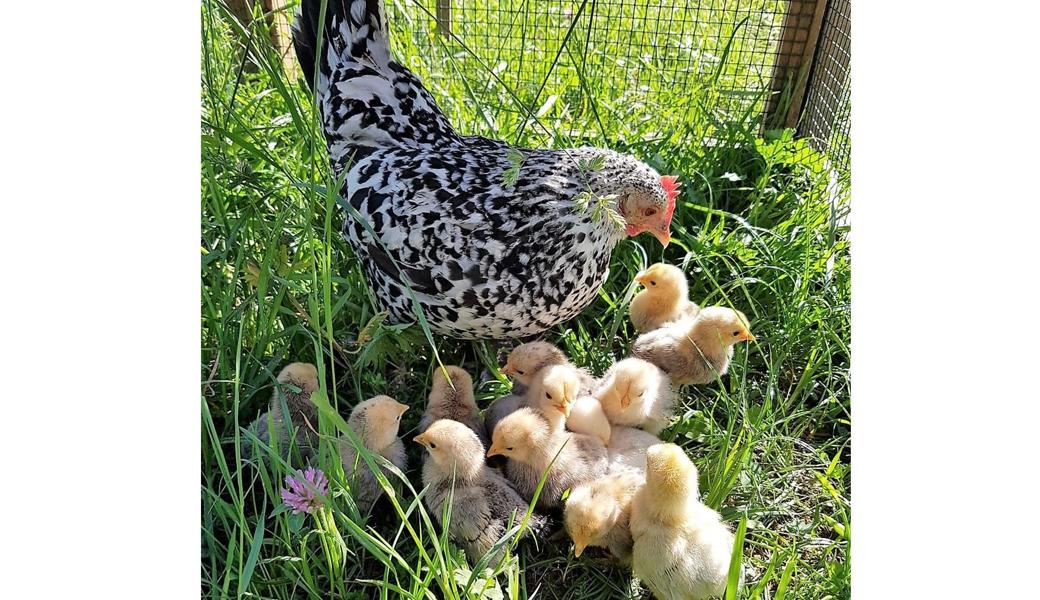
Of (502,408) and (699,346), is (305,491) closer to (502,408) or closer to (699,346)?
(502,408)

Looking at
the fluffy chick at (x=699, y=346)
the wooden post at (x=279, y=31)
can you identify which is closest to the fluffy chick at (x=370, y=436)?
the fluffy chick at (x=699, y=346)

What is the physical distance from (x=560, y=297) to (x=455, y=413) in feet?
1.42

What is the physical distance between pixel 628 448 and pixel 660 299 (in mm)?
529

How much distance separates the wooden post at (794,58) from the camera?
3.08m

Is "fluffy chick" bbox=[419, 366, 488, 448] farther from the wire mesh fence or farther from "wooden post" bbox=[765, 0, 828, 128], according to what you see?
"wooden post" bbox=[765, 0, 828, 128]

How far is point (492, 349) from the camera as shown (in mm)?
2434

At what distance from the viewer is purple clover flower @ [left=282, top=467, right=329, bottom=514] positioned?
1565 millimetres

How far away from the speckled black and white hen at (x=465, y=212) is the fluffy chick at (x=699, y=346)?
0.26 metres

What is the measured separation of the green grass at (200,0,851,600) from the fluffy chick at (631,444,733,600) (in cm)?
10

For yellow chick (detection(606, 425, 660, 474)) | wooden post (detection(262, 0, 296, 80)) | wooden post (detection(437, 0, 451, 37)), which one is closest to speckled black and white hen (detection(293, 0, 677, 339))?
yellow chick (detection(606, 425, 660, 474))

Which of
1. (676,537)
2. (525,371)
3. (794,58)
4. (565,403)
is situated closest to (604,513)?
(676,537)

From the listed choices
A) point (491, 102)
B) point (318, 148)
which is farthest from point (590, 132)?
point (318, 148)

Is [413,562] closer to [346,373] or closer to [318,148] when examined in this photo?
[346,373]

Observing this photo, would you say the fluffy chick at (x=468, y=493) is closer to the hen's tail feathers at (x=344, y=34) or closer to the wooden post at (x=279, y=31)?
the hen's tail feathers at (x=344, y=34)
